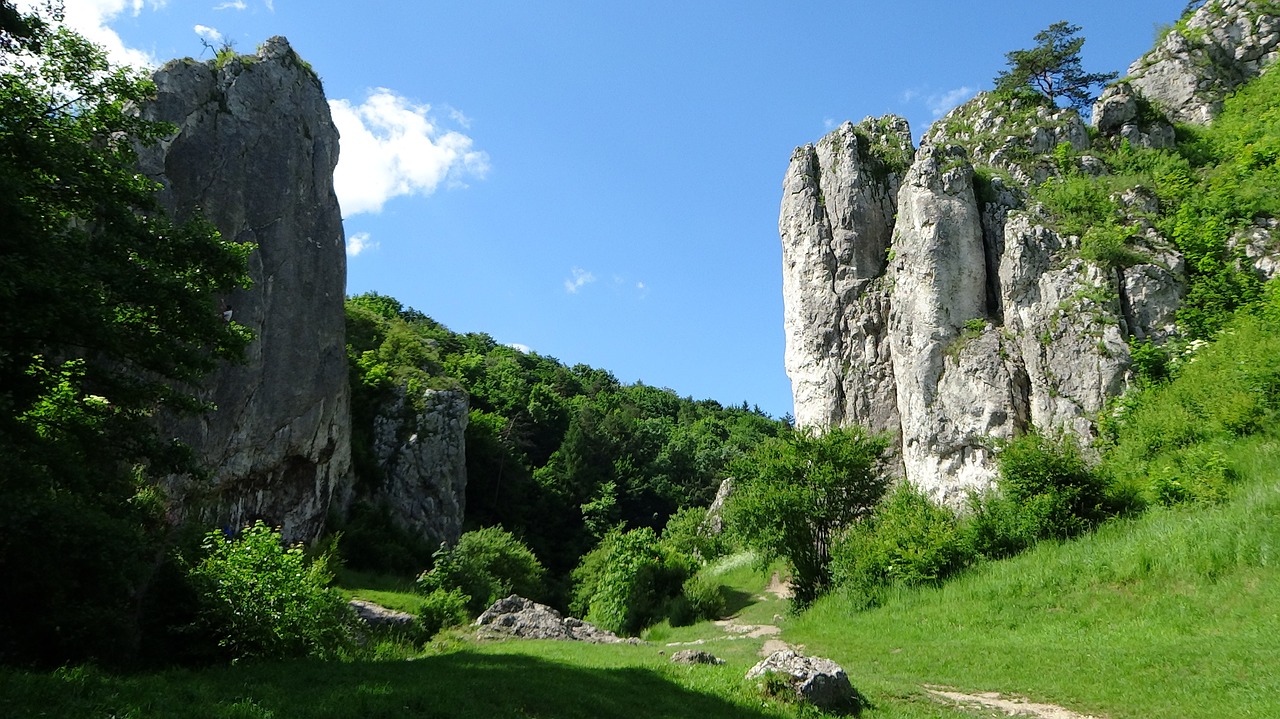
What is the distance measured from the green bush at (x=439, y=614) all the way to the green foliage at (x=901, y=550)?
41.7ft

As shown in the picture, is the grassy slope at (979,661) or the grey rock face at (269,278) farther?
the grey rock face at (269,278)

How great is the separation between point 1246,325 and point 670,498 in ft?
164

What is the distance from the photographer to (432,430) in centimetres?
3866

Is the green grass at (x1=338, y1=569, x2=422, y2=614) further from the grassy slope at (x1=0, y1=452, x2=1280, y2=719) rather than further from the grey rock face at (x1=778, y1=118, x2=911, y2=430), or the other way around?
the grey rock face at (x1=778, y1=118, x2=911, y2=430)

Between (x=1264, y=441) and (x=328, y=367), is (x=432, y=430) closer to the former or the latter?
(x=328, y=367)

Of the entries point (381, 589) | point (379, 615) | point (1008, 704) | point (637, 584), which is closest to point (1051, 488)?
point (1008, 704)

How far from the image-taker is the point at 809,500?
2661 cm

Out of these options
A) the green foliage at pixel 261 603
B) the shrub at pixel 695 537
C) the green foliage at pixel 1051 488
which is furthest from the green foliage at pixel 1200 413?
the shrub at pixel 695 537

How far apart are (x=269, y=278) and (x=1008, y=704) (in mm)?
30344

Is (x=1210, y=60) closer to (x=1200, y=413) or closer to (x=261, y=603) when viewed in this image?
(x=1200, y=413)

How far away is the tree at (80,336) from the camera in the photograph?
9.62m

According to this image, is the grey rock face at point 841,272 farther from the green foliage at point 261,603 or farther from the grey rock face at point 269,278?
the green foliage at point 261,603

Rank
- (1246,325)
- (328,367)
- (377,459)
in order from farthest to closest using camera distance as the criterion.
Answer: (377,459)
(328,367)
(1246,325)

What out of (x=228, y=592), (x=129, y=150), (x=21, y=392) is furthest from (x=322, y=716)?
(x=129, y=150)
